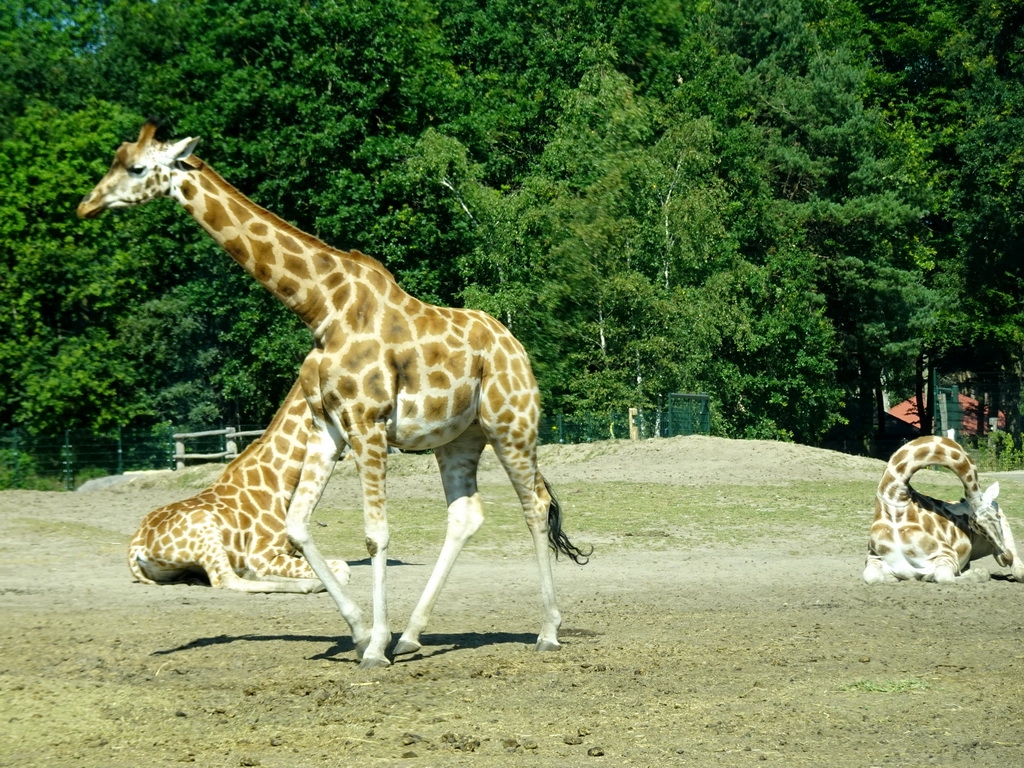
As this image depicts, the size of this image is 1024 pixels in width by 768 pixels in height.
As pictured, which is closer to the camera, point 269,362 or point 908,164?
point 269,362

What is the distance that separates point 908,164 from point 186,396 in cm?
2953

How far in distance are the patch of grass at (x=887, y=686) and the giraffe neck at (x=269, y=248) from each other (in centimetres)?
428

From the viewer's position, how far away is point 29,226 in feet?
147

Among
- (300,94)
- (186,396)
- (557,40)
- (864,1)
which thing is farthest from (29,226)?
(864,1)

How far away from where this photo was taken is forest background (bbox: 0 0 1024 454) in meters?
40.5

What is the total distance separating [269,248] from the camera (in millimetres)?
9758

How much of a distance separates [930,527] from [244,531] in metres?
6.79

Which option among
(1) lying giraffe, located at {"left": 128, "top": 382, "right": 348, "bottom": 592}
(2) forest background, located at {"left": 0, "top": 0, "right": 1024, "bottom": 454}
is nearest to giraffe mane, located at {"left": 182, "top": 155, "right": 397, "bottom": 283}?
(1) lying giraffe, located at {"left": 128, "top": 382, "right": 348, "bottom": 592}

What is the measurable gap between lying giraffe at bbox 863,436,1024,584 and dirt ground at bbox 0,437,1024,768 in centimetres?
33

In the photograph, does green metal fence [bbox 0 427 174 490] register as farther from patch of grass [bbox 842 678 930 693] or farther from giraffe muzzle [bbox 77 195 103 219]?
patch of grass [bbox 842 678 930 693]

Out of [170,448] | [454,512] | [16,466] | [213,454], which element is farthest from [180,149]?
[170,448]

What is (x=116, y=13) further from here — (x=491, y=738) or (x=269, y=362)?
Answer: (x=491, y=738)

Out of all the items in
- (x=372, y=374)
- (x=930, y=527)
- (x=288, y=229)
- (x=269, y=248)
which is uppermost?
(x=288, y=229)

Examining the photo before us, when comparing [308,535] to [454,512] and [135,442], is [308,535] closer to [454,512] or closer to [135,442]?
[454,512]
